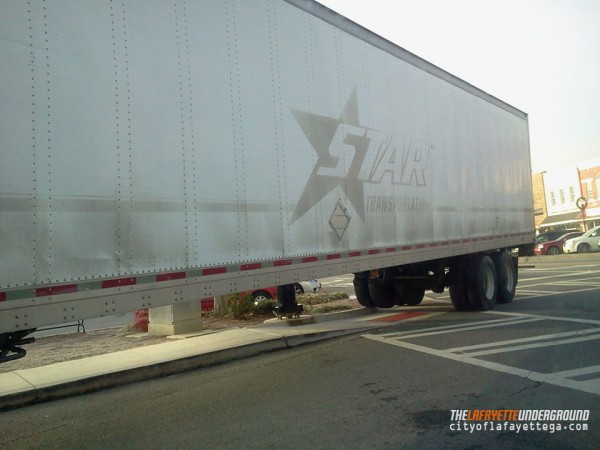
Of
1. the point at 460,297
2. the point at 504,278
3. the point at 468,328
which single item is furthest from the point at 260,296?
the point at 504,278

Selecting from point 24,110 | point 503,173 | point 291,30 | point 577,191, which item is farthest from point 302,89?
point 577,191

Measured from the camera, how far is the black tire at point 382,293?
1178 cm

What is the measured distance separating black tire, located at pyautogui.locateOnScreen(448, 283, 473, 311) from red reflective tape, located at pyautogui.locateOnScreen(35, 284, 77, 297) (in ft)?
29.5

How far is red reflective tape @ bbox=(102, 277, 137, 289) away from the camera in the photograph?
13.7 ft

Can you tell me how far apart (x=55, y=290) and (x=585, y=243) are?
31161mm

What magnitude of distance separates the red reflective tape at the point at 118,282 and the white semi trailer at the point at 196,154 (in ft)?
0.04

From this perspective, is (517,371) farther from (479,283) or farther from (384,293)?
(384,293)

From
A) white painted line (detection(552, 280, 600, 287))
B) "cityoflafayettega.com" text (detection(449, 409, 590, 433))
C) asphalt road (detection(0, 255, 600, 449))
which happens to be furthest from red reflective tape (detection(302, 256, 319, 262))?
white painted line (detection(552, 280, 600, 287))

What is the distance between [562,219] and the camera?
159ft

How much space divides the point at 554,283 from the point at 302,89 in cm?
1295

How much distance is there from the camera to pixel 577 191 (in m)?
46.8

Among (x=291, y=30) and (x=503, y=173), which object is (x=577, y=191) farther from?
(x=291, y=30)

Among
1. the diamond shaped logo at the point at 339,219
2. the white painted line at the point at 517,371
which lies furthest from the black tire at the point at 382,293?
the diamond shaped logo at the point at 339,219

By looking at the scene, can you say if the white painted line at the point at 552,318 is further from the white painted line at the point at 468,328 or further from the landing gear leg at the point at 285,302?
the landing gear leg at the point at 285,302
